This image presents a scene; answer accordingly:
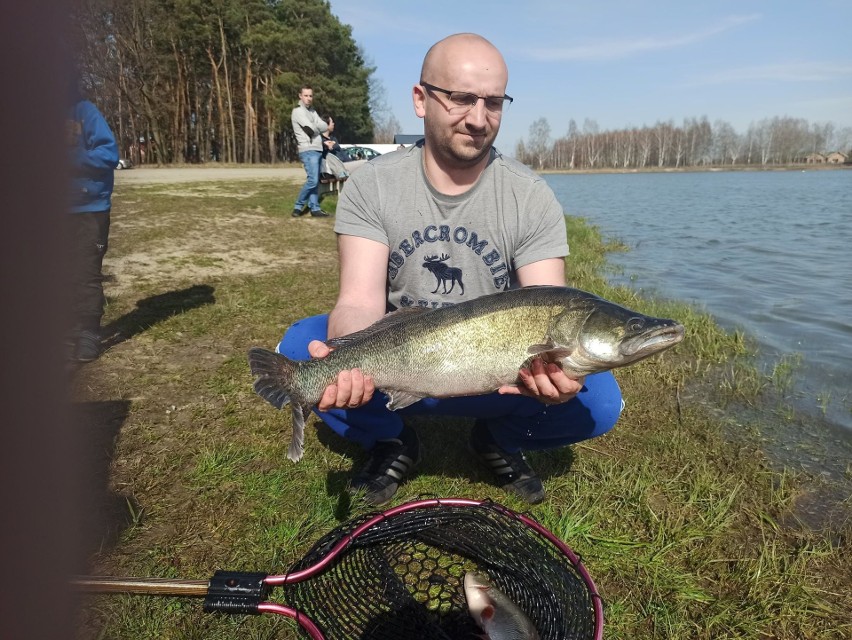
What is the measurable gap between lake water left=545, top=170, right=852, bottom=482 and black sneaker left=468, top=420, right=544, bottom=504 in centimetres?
244

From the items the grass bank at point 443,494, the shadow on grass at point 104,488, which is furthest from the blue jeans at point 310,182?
the shadow on grass at point 104,488

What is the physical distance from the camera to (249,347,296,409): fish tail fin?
9.50 ft

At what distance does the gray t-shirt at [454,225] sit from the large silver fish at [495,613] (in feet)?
5.66

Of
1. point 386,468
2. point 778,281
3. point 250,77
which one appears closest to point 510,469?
point 386,468

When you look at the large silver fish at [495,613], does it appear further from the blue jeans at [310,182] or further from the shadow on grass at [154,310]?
the blue jeans at [310,182]

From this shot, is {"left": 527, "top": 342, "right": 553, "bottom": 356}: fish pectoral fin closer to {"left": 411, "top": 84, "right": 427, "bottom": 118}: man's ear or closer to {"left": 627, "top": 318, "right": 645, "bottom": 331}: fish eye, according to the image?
{"left": 627, "top": 318, "right": 645, "bottom": 331}: fish eye

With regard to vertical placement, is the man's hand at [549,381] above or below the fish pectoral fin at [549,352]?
below

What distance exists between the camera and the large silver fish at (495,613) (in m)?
2.32

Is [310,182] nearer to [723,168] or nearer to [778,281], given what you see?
[778,281]

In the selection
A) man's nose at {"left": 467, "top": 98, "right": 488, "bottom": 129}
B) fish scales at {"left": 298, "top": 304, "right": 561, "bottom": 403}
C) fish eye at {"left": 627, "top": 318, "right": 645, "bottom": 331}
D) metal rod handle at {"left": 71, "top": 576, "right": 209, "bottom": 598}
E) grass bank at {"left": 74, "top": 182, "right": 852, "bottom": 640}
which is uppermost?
Result: man's nose at {"left": 467, "top": 98, "right": 488, "bottom": 129}

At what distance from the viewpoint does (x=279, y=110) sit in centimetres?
4962

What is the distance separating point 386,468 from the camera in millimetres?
3572

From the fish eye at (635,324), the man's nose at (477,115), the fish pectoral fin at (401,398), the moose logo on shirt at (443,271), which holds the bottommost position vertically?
the fish pectoral fin at (401,398)

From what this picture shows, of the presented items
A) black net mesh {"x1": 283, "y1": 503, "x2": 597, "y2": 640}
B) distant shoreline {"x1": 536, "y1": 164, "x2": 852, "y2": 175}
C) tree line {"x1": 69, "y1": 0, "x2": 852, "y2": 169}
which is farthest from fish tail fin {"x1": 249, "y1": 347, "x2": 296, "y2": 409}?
distant shoreline {"x1": 536, "y1": 164, "x2": 852, "y2": 175}
